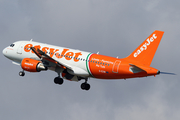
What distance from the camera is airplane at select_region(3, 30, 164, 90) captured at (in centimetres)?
7175

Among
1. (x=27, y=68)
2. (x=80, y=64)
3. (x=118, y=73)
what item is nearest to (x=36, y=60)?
(x=27, y=68)

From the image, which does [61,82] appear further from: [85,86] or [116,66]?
[116,66]

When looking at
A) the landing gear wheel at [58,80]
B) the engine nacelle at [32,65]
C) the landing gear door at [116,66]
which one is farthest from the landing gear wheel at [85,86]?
the landing gear door at [116,66]

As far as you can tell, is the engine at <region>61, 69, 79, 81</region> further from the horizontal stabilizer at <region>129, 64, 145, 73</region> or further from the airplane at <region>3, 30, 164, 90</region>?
the horizontal stabilizer at <region>129, 64, 145, 73</region>

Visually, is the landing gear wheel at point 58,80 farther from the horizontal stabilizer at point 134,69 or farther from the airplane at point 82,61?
the horizontal stabilizer at point 134,69

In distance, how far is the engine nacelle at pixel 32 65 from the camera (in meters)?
76.2

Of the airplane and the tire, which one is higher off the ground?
the airplane

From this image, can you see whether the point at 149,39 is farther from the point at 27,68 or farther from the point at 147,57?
the point at 27,68

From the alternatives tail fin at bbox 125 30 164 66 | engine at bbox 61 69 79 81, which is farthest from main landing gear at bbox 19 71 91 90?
tail fin at bbox 125 30 164 66

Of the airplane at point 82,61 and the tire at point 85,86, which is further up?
the airplane at point 82,61

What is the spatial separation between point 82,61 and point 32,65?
25.0ft

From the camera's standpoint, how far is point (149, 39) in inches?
2857

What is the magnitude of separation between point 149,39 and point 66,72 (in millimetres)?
14059

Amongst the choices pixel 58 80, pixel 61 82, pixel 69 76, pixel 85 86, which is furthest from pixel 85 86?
pixel 58 80
